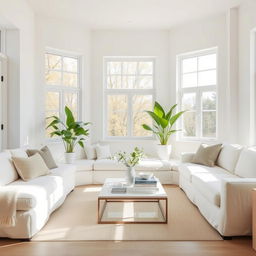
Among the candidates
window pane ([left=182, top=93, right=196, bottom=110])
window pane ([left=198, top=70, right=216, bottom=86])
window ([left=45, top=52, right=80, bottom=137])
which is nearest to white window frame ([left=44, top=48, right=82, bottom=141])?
window ([left=45, top=52, right=80, bottom=137])

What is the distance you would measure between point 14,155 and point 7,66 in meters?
1.69

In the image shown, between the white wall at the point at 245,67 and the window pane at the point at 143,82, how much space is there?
208 cm

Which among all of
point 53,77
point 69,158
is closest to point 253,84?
point 69,158

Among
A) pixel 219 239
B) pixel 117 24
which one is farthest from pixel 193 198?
pixel 117 24

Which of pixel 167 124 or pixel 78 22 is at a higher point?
pixel 78 22

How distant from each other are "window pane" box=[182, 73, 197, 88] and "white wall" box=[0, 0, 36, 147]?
3149 mm

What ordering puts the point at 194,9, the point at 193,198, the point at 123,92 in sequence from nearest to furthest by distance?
the point at 193,198
the point at 194,9
the point at 123,92

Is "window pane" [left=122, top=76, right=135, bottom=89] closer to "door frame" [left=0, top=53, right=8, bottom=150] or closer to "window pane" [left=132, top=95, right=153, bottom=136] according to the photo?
"window pane" [left=132, top=95, right=153, bottom=136]

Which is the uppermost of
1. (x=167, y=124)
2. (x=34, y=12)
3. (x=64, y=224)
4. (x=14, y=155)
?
(x=34, y=12)

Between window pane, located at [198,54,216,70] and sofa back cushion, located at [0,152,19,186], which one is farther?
window pane, located at [198,54,216,70]

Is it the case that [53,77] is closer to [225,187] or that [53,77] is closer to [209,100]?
[209,100]

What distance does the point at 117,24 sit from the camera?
6.48 meters

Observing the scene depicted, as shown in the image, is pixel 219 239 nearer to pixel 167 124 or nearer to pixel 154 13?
pixel 167 124

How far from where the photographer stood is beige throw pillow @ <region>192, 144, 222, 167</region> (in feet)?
17.1
